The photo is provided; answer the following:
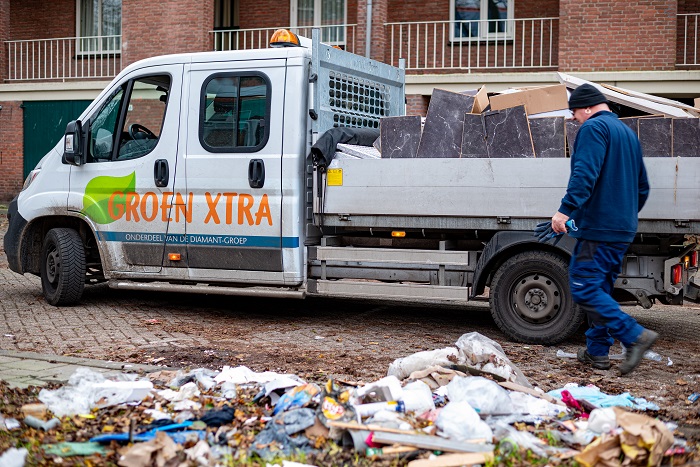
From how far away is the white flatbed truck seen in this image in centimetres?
697

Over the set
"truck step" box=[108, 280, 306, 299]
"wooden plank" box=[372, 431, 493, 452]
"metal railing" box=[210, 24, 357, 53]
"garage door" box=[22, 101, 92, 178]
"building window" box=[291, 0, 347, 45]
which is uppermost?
"building window" box=[291, 0, 347, 45]

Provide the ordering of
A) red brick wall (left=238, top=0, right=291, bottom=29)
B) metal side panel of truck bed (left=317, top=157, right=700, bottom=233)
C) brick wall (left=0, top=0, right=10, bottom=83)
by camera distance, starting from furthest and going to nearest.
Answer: brick wall (left=0, top=0, right=10, bottom=83) < red brick wall (left=238, top=0, right=291, bottom=29) < metal side panel of truck bed (left=317, top=157, right=700, bottom=233)

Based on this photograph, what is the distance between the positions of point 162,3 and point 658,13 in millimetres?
10424

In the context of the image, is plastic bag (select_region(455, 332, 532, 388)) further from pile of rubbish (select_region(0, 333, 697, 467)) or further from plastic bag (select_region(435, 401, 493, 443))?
plastic bag (select_region(435, 401, 493, 443))

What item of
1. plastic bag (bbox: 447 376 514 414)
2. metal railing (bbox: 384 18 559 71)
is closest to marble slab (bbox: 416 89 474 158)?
plastic bag (bbox: 447 376 514 414)

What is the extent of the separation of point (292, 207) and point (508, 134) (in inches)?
76.4

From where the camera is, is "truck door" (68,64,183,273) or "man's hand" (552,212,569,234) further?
"truck door" (68,64,183,273)

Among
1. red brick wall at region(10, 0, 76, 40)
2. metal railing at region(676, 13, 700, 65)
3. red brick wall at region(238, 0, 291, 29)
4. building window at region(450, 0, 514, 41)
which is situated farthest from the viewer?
red brick wall at region(10, 0, 76, 40)

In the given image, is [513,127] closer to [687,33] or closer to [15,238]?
[15,238]

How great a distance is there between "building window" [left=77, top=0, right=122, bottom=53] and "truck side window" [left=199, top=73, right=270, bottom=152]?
50.5 feet

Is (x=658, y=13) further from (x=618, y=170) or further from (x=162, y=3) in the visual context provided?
(x=618, y=170)

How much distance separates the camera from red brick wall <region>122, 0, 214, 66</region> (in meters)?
19.7

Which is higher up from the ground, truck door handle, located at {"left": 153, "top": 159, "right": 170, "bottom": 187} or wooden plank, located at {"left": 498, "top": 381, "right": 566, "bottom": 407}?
truck door handle, located at {"left": 153, "top": 159, "right": 170, "bottom": 187}

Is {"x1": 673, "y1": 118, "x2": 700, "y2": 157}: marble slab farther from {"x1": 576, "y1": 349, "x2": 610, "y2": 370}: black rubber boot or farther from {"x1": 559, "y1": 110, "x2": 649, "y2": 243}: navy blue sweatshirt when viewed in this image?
{"x1": 576, "y1": 349, "x2": 610, "y2": 370}: black rubber boot
